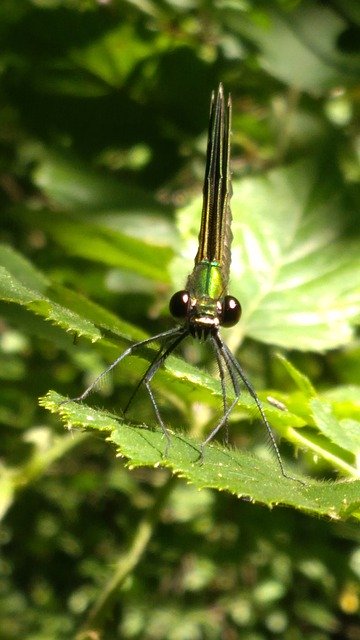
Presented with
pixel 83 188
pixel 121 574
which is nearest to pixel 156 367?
pixel 121 574

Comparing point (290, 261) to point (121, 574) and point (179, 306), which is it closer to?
point (179, 306)

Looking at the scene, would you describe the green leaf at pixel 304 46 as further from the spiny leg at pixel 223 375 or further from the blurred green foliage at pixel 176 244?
the spiny leg at pixel 223 375

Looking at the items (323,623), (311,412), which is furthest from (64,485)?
(311,412)

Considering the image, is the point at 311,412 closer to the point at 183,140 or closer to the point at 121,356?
the point at 121,356

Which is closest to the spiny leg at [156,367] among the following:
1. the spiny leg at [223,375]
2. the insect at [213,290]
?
the insect at [213,290]

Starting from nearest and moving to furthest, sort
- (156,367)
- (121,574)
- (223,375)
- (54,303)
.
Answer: (54,303) < (156,367) < (223,375) < (121,574)

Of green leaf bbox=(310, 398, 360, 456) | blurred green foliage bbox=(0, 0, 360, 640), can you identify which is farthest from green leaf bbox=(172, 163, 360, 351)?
green leaf bbox=(310, 398, 360, 456)
